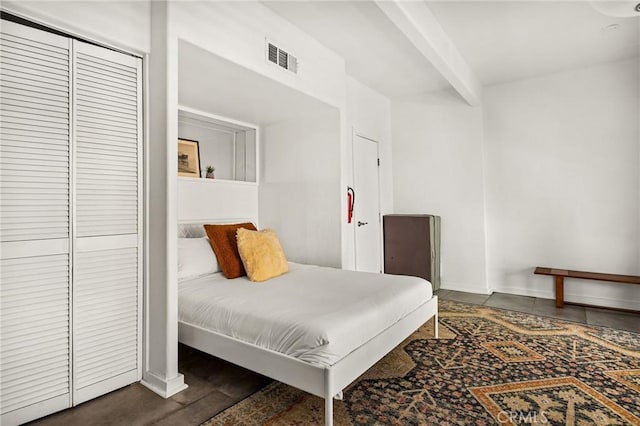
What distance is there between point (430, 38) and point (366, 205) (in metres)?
2.28

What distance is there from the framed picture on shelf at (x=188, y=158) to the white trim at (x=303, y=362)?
62.7 inches

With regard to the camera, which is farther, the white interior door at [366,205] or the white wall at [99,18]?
the white interior door at [366,205]

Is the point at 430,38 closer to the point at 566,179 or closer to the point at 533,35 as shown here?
the point at 533,35

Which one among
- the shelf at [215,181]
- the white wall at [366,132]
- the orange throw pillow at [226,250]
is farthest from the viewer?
the white wall at [366,132]

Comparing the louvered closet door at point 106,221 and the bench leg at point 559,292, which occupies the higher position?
the louvered closet door at point 106,221

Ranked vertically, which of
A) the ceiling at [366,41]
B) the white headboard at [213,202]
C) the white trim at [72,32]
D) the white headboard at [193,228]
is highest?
the ceiling at [366,41]

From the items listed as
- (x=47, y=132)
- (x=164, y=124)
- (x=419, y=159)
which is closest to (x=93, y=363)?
(x=47, y=132)

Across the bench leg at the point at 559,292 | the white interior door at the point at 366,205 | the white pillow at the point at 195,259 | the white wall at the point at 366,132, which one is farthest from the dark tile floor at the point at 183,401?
the bench leg at the point at 559,292

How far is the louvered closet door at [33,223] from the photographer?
186 cm

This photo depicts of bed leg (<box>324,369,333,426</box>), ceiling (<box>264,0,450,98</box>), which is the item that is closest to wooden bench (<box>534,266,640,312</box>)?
ceiling (<box>264,0,450,98</box>)

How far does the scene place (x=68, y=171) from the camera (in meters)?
2.09

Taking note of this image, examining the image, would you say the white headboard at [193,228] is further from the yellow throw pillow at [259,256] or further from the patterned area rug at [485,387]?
the patterned area rug at [485,387]

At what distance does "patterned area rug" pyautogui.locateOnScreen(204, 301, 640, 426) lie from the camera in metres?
1.92

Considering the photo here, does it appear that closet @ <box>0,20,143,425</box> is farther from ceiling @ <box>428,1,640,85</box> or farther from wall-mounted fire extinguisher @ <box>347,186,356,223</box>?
ceiling @ <box>428,1,640,85</box>
